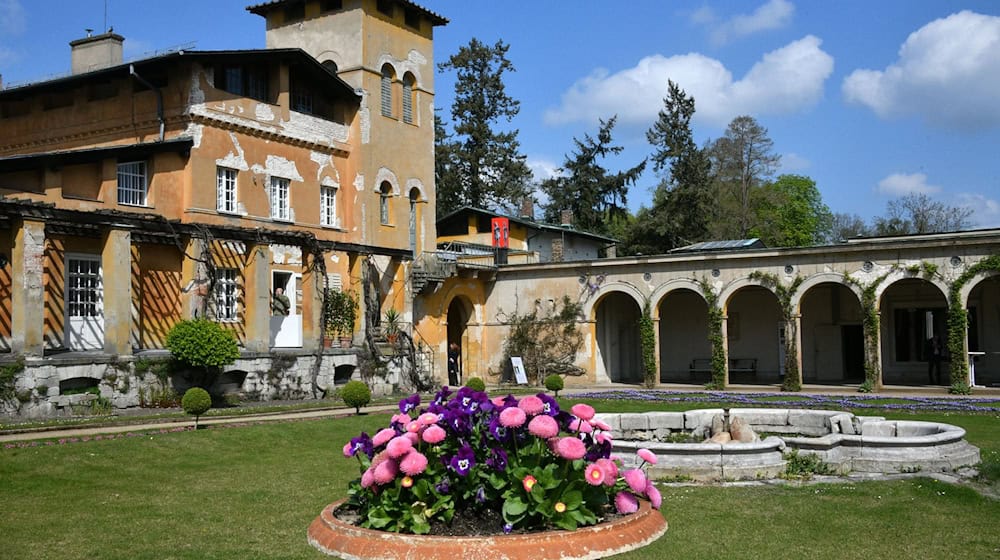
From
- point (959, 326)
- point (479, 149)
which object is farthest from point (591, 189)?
point (959, 326)

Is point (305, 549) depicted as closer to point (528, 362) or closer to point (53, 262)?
point (53, 262)

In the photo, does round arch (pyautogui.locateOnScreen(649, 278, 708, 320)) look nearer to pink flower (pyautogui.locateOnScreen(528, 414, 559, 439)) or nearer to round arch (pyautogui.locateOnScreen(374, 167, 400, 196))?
round arch (pyautogui.locateOnScreen(374, 167, 400, 196))

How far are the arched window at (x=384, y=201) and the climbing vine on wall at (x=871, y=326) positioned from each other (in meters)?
15.6

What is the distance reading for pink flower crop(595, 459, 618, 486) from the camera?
23.5 ft

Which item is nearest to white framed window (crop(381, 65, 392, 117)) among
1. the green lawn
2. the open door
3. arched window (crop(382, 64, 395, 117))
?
arched window (crop(382, 64, 395, 117))

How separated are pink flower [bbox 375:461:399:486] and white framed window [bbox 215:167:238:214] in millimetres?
20848

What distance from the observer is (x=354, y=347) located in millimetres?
27297

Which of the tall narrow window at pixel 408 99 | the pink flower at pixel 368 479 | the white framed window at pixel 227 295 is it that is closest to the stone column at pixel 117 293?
the white framed window at pixel 227 295

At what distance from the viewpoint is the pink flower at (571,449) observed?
22.2ft

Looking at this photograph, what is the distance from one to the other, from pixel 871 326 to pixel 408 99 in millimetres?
17782

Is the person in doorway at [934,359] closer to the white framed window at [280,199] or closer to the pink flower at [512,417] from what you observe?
the white framed window at [280,199]

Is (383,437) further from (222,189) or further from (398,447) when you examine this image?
(222,189)

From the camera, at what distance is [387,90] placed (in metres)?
33.1

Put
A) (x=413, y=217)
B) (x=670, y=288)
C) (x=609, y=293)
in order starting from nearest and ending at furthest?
(x=670, y=288)
(x=609, y=293)
(x=413, y=217)
